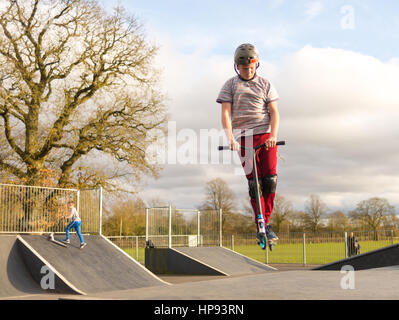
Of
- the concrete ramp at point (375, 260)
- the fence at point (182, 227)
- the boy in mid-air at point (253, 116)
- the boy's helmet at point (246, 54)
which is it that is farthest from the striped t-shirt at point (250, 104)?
the fence at point (182, 227)

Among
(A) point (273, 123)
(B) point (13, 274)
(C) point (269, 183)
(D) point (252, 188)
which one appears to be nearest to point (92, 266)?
(B) point (13, 274)

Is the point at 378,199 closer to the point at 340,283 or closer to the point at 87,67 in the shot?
the point at 87,67

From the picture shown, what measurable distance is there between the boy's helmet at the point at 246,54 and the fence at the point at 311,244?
869 inches

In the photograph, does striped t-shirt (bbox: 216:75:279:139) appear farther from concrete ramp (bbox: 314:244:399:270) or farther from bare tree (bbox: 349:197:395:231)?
bare tree (bbox: 349:197:395:231)

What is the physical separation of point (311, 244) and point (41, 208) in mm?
19291

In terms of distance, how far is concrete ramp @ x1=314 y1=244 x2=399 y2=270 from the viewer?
648 inches

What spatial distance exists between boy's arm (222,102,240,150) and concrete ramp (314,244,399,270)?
13.3 meters

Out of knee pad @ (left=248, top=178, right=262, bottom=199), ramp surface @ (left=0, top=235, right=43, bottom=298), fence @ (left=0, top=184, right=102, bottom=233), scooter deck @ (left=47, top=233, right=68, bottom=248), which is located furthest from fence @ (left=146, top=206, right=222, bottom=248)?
knee pad @ (left=248, top=178, right=262, bottom=199)

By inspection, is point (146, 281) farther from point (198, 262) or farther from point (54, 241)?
point (198, 262)

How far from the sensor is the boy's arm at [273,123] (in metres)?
4.68

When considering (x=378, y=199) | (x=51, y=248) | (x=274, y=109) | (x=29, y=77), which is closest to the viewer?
(x=274, y=109)
